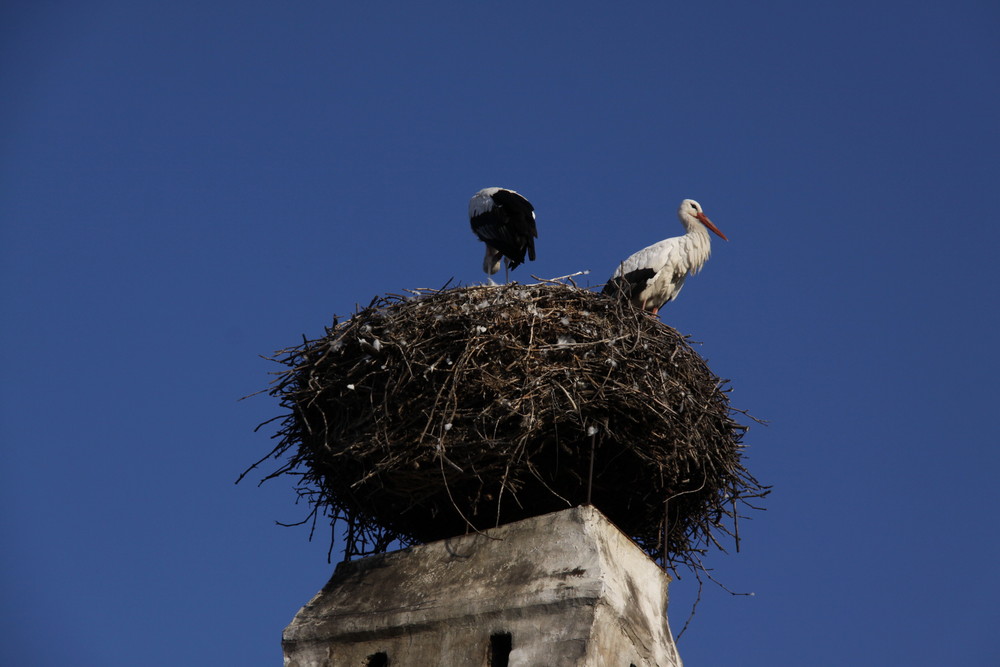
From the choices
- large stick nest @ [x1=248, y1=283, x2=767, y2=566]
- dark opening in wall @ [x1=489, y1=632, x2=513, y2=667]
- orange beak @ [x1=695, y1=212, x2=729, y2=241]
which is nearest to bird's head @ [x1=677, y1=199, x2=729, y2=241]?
orange beak @ [x1=695, y1=212, x2=729, y2=241]

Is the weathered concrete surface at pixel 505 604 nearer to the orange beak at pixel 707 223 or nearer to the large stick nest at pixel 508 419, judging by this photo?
the large stick nest at pixel 508 419

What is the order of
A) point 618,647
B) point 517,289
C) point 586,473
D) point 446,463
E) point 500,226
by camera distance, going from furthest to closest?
point 500,226 → point 517,289 → point 586,473 → point 446,463 → point 618,647

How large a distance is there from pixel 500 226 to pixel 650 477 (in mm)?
4739

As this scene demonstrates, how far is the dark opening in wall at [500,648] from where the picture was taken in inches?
248

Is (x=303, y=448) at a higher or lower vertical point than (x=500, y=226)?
lower

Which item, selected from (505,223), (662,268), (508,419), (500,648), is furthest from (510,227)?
(500,648)

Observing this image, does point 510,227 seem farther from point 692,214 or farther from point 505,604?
point 505,604

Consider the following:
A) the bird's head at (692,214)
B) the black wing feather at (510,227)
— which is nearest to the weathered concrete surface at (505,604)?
the black wing feather at (510,227)

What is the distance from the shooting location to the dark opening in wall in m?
6.30

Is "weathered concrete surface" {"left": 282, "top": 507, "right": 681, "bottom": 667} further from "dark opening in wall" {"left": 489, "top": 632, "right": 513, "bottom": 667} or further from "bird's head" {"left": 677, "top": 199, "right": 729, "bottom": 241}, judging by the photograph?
"bird's head" {"left": 677, "top": 199, "right": 729, "bottom": 241}

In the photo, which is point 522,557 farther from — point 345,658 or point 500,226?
point 500,226

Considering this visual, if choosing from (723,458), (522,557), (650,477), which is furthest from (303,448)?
(723,458)

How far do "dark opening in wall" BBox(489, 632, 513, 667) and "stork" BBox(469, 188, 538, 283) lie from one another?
216 inches

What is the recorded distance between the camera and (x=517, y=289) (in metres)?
7.57
